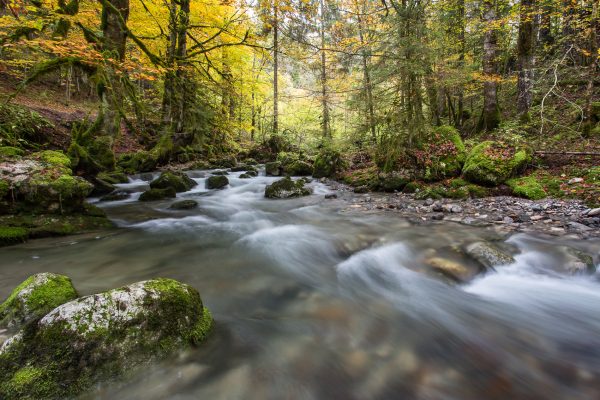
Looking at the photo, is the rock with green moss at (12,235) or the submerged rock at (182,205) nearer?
the rock with green moss at (12,235)

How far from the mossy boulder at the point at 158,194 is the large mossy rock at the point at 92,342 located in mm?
6736

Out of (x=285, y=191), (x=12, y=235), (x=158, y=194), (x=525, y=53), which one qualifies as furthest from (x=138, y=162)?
(x=525, y=53)

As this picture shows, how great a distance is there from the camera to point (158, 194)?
27.2ft

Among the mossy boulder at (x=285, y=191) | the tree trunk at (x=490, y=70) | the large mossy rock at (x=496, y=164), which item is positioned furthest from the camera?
Result: the mossy boulder at (x=285, y=191)

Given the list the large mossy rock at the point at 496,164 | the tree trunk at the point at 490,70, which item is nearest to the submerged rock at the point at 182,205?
the large mossy rock at the point at 496,164

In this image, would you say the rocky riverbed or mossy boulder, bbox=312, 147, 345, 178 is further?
mossy boulder, bbox=312, 147, 345, 178

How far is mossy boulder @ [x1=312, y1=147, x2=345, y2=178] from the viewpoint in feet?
40.5

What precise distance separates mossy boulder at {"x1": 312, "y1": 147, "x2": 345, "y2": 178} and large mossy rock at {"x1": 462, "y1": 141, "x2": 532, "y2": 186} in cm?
554

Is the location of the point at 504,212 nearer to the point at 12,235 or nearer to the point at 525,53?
the point at 525,53

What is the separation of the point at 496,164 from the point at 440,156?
1.43 metres

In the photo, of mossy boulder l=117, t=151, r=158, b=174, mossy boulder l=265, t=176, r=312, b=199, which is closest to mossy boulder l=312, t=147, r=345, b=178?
mossy boulder l=265, t=176, r=312, b=199

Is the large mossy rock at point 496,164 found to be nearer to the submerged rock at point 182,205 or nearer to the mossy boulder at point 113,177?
the submerged rock at point 182,205

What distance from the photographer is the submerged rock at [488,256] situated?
12.7 feet

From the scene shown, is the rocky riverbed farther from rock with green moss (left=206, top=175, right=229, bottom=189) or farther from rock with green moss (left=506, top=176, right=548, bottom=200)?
rock with green moss (left=206, top=175, right=229, bottom=189)
